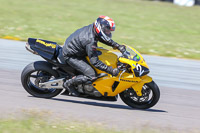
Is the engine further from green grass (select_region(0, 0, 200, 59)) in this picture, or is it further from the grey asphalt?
green grass (select_region(0, 0, 200, 59))

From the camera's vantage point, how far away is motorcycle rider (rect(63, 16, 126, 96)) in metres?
6.07

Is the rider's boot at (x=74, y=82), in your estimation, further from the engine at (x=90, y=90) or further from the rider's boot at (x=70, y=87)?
the engine at (x=90, y=90)

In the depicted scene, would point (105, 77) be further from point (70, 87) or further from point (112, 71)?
point (70, 87)

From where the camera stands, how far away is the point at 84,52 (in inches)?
249

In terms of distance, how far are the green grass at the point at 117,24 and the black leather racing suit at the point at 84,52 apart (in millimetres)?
6164

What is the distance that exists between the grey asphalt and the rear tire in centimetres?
15

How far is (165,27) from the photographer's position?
60.6 ft

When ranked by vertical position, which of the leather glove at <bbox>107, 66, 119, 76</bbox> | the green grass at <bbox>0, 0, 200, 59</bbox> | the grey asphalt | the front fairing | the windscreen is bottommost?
the grey asphalt

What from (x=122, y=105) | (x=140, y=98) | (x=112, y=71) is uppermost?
(x=112, y=71)

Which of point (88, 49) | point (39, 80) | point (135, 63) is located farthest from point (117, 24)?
point (88, 49)

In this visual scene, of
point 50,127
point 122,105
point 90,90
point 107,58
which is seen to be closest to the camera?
point 50,127

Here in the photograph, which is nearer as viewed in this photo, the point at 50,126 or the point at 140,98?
the point at 50,126

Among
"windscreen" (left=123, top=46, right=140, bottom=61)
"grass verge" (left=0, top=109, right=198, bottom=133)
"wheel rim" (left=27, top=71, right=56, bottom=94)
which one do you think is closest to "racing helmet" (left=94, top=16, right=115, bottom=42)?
"windscreen" (left=123, top=46, right=140, bottom=61)

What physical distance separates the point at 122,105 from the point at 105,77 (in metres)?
0.80
